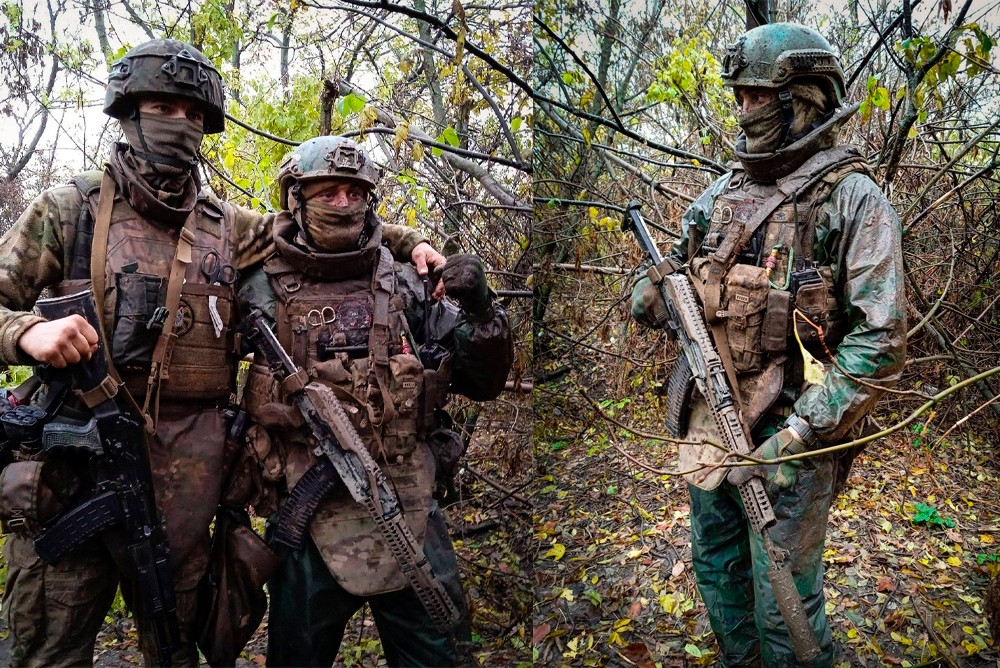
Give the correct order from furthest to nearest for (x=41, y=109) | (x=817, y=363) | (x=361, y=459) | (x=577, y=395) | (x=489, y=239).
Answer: (x=577, y=395) < (x=489, y=239) < (x=41, y=109) < (x=361, y=459) < (x=817, y=363)

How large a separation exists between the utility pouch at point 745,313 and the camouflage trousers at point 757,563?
0.43 meters

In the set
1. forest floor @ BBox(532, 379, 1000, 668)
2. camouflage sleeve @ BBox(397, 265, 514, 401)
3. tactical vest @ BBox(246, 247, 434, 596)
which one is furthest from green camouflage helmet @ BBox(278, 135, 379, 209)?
forest floor @ BBox(532, 379, 1000, 668)

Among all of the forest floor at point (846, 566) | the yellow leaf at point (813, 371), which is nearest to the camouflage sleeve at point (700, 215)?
the yellow leaf at point (813, 371)

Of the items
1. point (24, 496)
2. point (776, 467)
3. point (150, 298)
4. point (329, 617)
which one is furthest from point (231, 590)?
point (776, 467)

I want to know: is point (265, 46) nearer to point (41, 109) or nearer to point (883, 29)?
point (41, 109)

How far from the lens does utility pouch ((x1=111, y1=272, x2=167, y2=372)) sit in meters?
2.44

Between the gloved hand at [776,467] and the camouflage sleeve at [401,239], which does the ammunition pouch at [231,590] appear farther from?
the gloved hand at [776,467]

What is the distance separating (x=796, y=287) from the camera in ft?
8.15

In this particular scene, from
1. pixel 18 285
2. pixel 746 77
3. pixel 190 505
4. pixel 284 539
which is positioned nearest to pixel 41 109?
pixel 18 285

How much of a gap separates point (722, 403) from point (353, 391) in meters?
1.41

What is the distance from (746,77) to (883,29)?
1052 millimetres

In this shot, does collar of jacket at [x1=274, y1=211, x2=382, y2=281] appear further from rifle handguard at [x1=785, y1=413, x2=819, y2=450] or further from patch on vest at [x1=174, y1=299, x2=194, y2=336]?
rifle handguard at [x1=785, y1=413, x2=819, y2=450]

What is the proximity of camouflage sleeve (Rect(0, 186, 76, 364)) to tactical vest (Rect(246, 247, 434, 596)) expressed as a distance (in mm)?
723

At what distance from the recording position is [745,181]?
2.79 m
